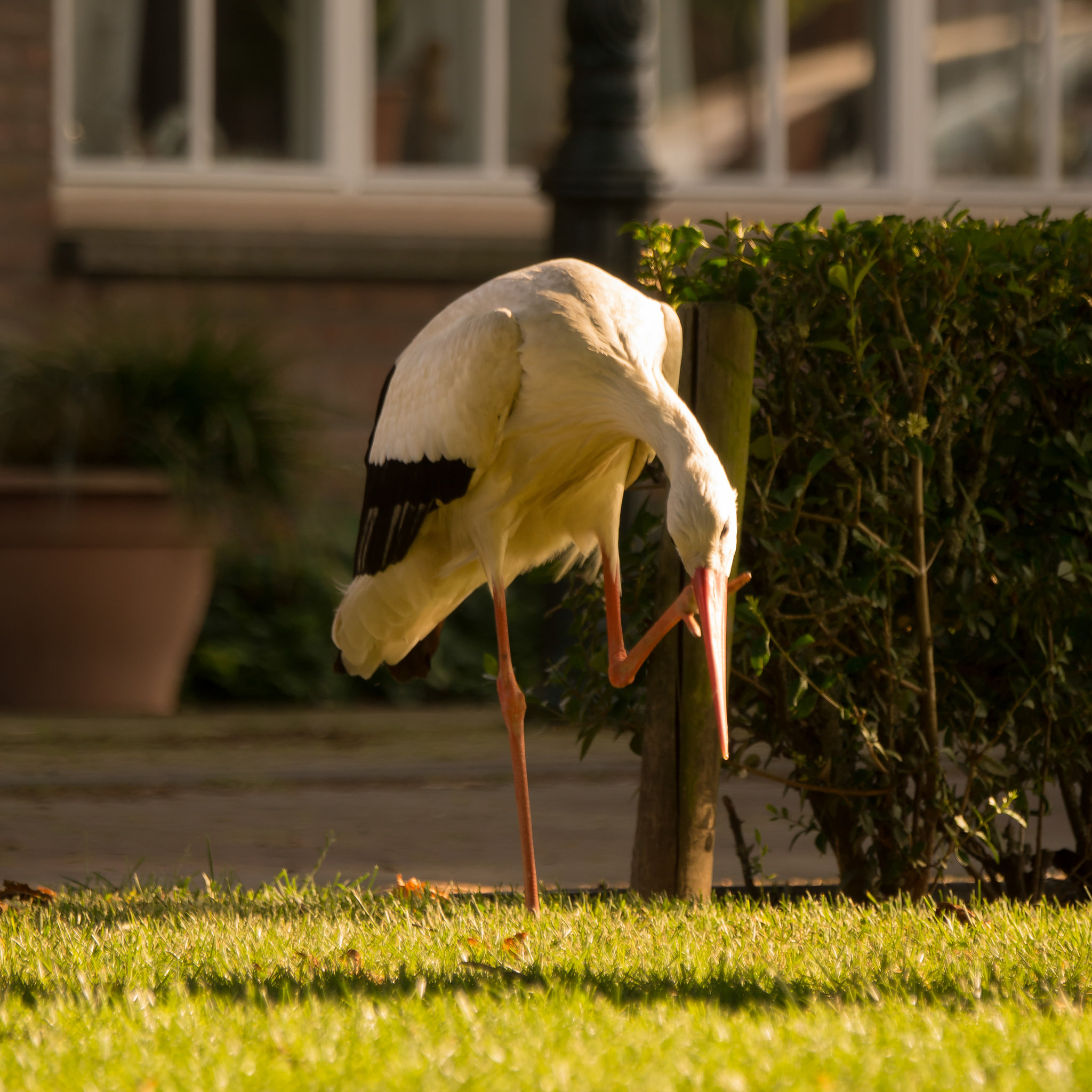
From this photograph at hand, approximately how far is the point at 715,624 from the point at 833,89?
9.92 metres

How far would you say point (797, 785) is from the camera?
4.73 metres

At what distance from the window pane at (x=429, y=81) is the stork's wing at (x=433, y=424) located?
24.5 ft

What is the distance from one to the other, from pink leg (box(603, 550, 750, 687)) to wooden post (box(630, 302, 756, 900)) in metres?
0.09

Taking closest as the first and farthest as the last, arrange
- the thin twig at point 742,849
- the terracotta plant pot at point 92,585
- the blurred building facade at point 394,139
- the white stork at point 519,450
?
the white stork at point 519,450
the thin twig at point 742,849
the terracotta plant pot at point 92,585
the blurred building facade at point 394,139

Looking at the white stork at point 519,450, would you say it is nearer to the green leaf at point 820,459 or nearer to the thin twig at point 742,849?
the green leaf at point 820,459

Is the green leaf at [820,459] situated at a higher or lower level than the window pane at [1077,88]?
lower

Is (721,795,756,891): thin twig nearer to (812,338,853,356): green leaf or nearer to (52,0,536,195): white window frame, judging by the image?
(812,338,853,356): green leaf

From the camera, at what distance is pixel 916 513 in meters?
4.66

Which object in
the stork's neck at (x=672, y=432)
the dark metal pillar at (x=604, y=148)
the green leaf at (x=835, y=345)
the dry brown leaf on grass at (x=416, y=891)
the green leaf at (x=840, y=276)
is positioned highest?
the dark metal pillar at (x=604, y=148)

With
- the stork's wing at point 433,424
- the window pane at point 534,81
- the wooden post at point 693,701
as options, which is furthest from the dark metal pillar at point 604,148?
the wooden post at point 693,701

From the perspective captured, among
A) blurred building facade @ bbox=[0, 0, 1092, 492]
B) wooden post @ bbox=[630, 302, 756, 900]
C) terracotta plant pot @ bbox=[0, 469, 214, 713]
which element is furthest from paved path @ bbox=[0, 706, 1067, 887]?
blurred building facade @ bbox=[0, 0, 1092, 492]

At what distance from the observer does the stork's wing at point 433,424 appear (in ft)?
15.8

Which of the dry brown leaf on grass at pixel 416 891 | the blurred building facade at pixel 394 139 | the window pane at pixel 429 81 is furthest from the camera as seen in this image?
the window pane at pixel 429 81

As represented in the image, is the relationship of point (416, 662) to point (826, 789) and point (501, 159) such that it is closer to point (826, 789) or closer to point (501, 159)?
point (826, 789)
